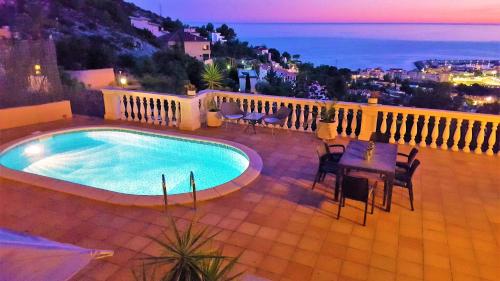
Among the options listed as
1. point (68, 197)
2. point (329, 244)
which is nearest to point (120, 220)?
point (68, 197)

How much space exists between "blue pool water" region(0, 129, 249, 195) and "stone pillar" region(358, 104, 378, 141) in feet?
9.03

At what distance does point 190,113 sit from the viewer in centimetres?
834

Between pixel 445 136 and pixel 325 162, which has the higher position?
pixel 445 136

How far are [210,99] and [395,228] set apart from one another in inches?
231

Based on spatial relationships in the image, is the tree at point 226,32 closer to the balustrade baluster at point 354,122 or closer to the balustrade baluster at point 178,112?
the balustrade baluster at point 178,112

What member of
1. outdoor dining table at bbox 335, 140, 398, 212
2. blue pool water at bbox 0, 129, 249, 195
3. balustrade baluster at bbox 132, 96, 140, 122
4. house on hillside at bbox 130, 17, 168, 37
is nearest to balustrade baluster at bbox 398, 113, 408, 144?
outdoor dining table at bbox 335, 140, 398, 212

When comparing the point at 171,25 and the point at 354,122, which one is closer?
the point at 354,122

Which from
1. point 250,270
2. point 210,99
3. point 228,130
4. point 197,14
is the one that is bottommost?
point 250,270

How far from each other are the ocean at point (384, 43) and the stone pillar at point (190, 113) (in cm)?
1291

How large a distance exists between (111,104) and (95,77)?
1722 centimetres

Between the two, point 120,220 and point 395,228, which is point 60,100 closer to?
point 120,220

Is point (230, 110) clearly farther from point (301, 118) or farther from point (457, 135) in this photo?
point (457, 135)

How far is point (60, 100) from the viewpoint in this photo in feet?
32.7

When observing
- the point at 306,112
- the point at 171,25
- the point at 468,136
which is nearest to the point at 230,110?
the point at 306,112
